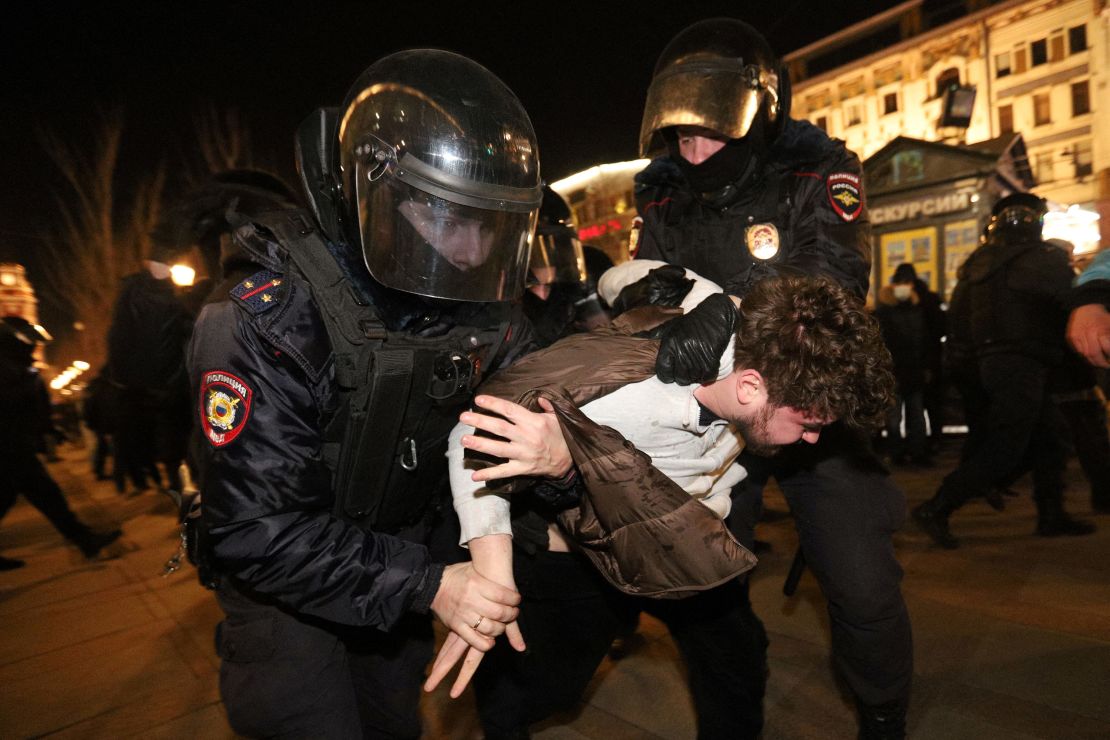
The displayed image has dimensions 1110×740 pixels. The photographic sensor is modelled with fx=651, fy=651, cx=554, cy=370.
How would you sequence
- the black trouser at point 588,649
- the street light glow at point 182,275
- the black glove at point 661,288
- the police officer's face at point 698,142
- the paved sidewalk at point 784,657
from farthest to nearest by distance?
the street light glow at point 182,275 → the paved sidewalk at point 784,657 → the police officer's face at point 698,142 → the black trouser at point 588,649 → the black glove at point 661,288

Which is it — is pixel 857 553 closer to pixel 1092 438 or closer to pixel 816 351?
pixel 816 351

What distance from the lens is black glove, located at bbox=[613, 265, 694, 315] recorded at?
67.7 inches

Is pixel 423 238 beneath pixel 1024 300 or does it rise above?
above

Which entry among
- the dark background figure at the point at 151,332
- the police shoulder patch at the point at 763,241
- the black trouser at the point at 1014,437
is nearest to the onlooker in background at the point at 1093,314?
the police shoulder patch at the point at 763,241

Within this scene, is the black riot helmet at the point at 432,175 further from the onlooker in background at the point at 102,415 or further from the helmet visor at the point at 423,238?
the onlooker in background at the point at 102,415

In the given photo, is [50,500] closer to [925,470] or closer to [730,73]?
[730,73]

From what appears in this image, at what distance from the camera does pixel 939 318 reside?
21.2 feet

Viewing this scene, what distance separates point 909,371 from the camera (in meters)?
6.16

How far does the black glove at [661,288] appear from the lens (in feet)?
5.65

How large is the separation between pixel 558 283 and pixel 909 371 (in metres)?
4.30

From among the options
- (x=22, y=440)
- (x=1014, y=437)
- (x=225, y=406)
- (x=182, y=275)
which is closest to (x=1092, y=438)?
(x=1014, y=437)

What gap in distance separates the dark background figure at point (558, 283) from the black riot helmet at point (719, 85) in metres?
1.15

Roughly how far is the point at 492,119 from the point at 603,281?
0.68 metres

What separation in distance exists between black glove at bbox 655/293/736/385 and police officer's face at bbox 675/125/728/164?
0.92 m
